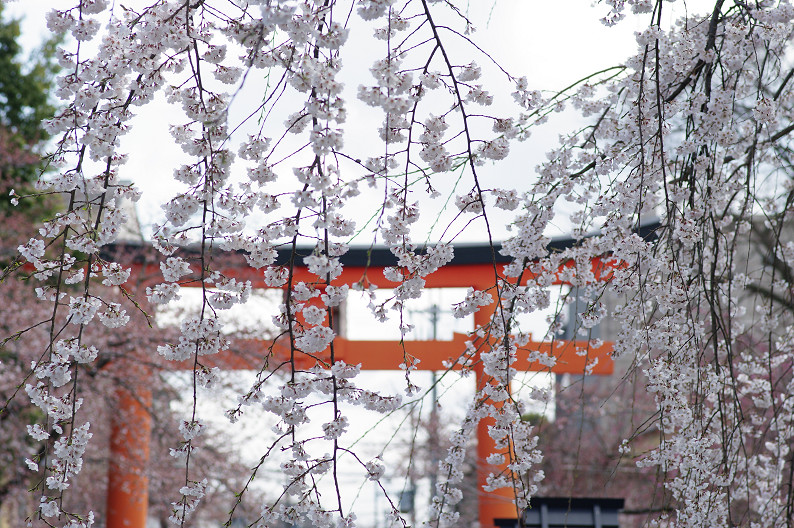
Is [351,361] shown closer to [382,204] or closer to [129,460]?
→ [129,460]

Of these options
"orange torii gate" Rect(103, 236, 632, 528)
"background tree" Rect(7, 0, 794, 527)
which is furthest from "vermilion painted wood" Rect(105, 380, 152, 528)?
"background tree" Rect(7, 0, 794, 527)

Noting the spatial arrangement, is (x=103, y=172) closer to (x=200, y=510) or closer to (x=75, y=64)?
(x=75, y=64)

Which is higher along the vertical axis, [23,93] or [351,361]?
[23,93]

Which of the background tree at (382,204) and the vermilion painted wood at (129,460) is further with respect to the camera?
the vermilion painted wood at (129,460)

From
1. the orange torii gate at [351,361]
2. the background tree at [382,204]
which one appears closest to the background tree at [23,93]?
the orange torii gate at [351,361]

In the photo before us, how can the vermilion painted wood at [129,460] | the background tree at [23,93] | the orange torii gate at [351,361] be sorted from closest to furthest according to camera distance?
the orange torii gate at [351,361]
the vermilion painted wood at [129,460]
the background tree at [23,93]

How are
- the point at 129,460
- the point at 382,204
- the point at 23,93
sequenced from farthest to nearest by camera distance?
the point at 23,93, the point at 129,460, the point at 382,204

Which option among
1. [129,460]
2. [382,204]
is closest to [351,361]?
[129,460]

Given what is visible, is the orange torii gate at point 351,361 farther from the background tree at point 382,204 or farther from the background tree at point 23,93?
the background tree at point 382,204

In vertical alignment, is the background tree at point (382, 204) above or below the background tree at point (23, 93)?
below

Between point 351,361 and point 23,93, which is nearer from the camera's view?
point 351,361

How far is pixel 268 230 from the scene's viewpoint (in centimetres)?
144

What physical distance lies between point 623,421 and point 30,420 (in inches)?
261

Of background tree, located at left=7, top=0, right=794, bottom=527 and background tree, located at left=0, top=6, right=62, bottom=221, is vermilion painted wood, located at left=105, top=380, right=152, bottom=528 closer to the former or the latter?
background tree, located at left=0, top=6, right=62, bottom=221
